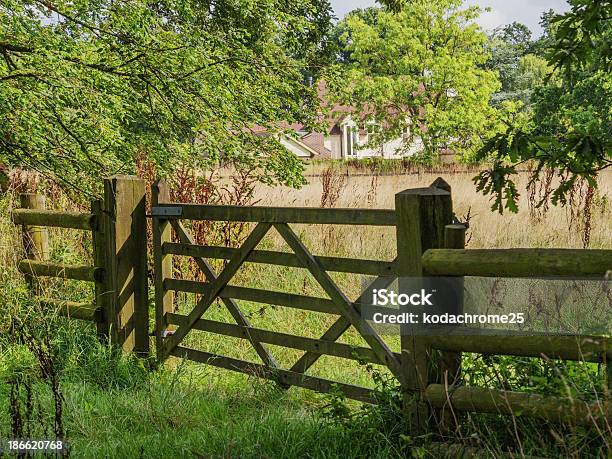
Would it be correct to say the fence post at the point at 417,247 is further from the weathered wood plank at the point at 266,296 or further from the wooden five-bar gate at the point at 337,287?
the weathered wood plank at the point at 266,296

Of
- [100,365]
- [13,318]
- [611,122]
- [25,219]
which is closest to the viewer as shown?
[100,365]

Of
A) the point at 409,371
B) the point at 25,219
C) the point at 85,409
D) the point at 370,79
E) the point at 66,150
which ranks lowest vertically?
the point at 85,409

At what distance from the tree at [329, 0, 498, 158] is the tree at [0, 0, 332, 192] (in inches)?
1290

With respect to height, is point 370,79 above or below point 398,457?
above

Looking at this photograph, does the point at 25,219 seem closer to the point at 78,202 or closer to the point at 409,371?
the point at 78,202

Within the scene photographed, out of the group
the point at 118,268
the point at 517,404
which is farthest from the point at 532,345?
the point at 118,268

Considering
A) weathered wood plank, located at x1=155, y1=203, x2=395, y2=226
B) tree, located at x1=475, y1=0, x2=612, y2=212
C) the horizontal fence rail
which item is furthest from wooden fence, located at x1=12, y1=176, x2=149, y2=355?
tree, located at x1=475, y1=0, x2=612, y2=212

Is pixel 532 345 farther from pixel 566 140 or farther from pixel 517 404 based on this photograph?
pixel 566 140

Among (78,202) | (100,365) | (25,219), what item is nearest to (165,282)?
(100,365)

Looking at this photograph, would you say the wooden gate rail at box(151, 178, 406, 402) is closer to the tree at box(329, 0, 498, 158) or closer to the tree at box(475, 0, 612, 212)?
the tree at box(475, 0, 612, 212)

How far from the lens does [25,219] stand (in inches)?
303

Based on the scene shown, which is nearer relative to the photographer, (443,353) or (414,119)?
(443,353)

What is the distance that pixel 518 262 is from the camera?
3693 mm

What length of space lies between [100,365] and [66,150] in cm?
376
